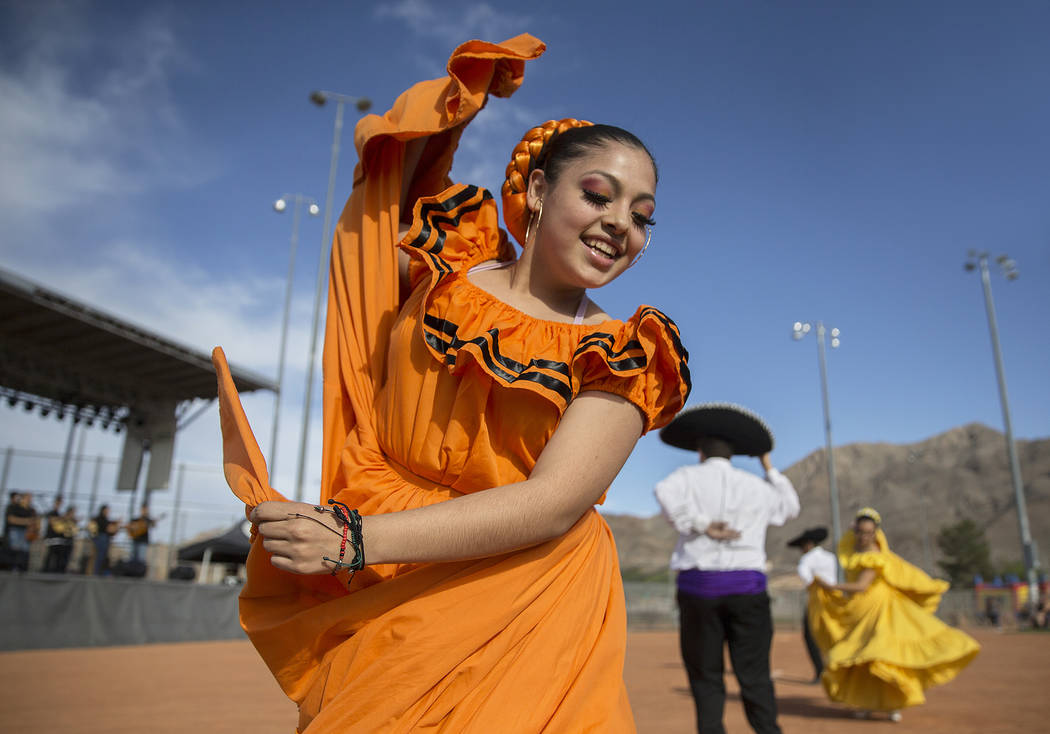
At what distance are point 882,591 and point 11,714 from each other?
774 cm

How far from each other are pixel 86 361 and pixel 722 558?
19333 mm

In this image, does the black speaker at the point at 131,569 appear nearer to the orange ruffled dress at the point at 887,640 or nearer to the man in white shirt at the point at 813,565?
the man in white shirt at the point at 813,565

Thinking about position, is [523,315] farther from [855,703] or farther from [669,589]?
[669,589]

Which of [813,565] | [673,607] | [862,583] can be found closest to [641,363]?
[862,583]

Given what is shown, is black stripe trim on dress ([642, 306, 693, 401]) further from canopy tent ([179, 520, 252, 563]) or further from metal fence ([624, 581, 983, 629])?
metal fence ([624, 581, 983, 629])

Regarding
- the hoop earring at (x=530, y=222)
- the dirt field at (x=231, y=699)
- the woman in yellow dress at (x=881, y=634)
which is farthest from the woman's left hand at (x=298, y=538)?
the woman in yellow dress at (x=881, y=634)

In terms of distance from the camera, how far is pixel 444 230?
5.69 ft

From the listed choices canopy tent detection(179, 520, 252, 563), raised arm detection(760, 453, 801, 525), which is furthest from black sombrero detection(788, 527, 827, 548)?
canopy tent detection(179, 520, 252, 563)

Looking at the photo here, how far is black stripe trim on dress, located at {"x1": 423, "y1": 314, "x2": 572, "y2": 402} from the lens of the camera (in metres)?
1.37

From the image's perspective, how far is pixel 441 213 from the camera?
173 cm

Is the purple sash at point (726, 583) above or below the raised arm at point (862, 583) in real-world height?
above

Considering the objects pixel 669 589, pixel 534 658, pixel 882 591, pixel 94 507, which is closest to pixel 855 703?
pixel 882 591

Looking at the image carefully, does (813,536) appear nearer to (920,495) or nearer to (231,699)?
(231,699)

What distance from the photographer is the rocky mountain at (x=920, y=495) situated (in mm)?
83312
